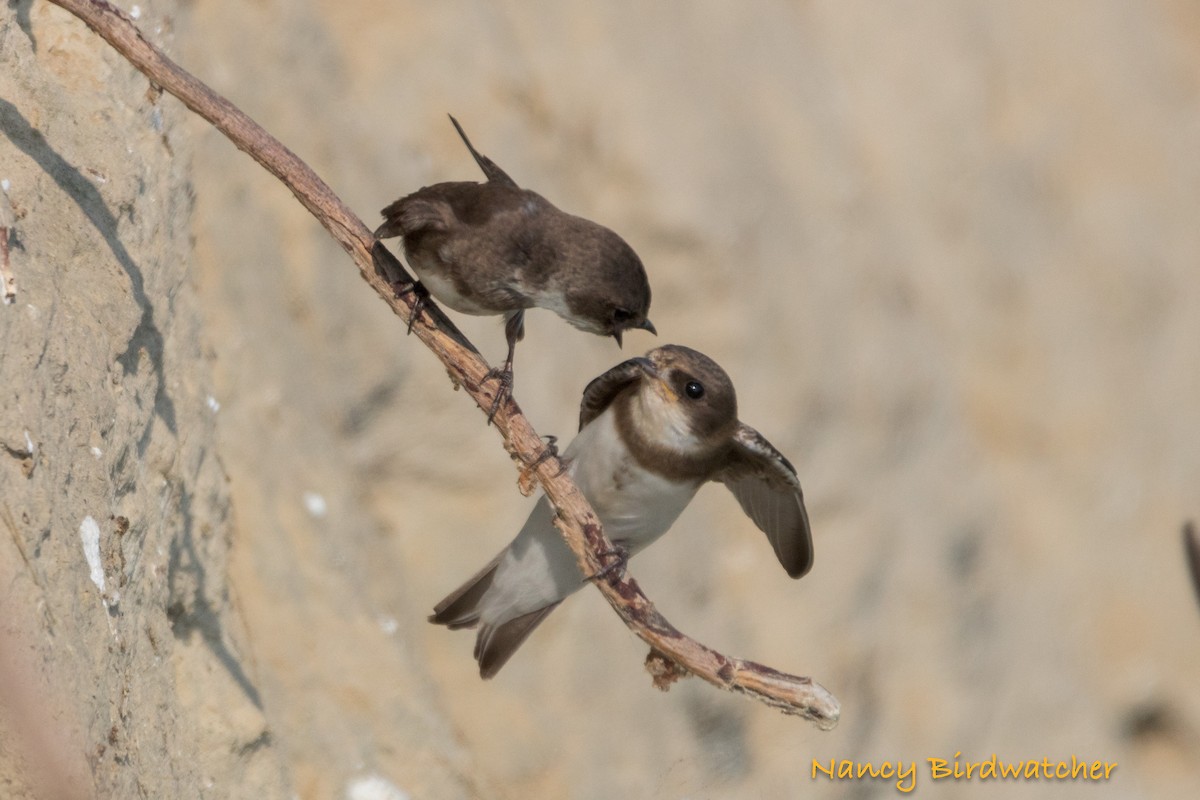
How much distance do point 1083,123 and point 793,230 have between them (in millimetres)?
1693

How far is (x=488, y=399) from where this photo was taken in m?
2.23

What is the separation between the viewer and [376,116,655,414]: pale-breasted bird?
2480 millimetres

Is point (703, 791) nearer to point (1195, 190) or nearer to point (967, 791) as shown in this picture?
point (967, 791)

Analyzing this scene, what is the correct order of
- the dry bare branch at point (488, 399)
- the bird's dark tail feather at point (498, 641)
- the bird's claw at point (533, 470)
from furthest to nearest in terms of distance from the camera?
1. the bird's dark tail feather at point (498, 641)
2. the bird's claw at point (533, 470)
3. the dry bare branch at point (488, 399)

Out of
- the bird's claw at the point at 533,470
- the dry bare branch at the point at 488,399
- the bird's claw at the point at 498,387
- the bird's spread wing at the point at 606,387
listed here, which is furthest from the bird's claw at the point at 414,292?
the bird's spread wing at the point at 606,387

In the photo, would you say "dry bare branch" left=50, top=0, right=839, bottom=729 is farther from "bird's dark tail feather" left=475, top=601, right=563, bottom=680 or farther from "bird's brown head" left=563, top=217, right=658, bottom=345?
"bird's dark tail feather" left=475, top=601, right=563, bottom=680

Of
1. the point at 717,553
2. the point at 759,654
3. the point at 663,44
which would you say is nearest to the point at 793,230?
the point at 663,44

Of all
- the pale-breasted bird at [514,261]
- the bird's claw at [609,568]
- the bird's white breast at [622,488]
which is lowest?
the bird's white breast at [622,488]

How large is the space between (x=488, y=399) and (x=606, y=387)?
70 centimetres

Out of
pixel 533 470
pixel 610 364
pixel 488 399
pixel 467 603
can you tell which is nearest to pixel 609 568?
pixel 533 470

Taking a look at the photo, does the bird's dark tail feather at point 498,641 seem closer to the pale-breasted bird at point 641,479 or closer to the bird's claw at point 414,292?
the pale-breasted bird at point 641,479

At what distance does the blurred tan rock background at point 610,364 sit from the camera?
2434mm

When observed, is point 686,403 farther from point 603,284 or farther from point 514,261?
point 514,261

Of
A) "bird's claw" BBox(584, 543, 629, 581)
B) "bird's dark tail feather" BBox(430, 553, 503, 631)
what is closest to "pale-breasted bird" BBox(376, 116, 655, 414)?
"bird's claw" BBox(584, 543, 629, 581)
